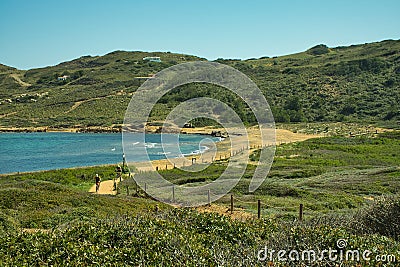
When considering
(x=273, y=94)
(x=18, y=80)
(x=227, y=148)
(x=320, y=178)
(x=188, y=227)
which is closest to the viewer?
(x=188, y=227)

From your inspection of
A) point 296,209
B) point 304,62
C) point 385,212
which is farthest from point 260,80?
point 385,212

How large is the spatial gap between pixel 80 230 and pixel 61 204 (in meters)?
8.91

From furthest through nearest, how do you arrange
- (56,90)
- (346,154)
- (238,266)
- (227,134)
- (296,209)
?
1. (56,90)
2. (227,134)
3. (346,154)
4. (296,209)
5. (238,266)

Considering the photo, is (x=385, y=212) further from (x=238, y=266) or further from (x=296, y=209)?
(x=296, y=209)

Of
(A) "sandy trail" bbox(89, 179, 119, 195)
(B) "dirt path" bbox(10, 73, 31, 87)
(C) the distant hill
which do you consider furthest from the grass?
(B) "dirt path" bbox(10, 73, 31, 87)

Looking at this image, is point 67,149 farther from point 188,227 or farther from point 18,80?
point 18,80

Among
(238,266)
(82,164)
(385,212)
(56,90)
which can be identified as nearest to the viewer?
(238,266)

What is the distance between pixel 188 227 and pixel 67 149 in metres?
55.7

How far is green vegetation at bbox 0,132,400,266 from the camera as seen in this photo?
643 cm

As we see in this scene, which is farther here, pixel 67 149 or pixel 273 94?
pixel 273 94

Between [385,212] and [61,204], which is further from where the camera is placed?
[61,204]

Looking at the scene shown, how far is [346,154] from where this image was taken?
137 ft

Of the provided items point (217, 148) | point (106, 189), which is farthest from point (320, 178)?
point (217, 148)

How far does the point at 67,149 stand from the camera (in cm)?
6159
